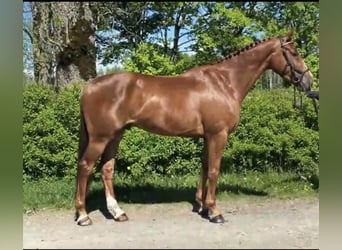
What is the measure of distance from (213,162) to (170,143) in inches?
66.6

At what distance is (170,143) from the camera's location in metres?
5.96

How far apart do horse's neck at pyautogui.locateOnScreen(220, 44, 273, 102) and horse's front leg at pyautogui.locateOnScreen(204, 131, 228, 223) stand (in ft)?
1.92

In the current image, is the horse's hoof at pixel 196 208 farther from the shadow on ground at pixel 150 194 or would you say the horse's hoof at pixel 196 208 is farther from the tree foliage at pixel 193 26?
the tree foliage at pixel 193 26

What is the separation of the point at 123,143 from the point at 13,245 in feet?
12.7

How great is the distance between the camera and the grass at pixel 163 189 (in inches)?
198

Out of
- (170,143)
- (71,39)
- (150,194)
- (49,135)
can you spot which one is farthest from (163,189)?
(71,39)

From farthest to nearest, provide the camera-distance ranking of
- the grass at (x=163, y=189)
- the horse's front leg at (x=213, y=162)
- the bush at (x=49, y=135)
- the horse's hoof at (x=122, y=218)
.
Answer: the bush at (x=49, y=135), the grass at (x=163, y=189), the horse's hoof at (x=122, y=218), the horse's front leg at (x=213, y=162)

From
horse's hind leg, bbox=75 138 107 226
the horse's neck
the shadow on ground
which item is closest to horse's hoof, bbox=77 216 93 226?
horse's hind leg, bbox=75 138 107 226

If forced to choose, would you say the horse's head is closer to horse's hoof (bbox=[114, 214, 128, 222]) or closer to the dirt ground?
the dirt ground

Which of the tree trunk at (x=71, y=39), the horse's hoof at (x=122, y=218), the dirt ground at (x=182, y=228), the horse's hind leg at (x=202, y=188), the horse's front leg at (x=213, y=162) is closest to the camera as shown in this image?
the dirt ground at (x=182, y=228)

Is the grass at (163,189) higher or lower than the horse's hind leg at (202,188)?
lower

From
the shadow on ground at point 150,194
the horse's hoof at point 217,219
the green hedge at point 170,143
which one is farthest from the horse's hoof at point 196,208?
the green hedge at point 170,143

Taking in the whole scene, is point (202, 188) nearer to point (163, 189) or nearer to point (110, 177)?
point (163, 189)

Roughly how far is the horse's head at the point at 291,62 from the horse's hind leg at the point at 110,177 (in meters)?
1.94
